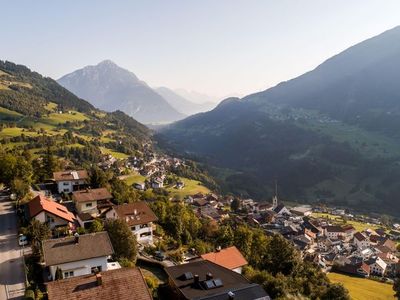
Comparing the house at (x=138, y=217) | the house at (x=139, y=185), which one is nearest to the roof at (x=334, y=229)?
the house at (x=139, y=185)

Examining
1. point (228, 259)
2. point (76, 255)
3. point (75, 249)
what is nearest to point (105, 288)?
point (76, 255)

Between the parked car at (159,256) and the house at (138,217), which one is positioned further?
the house at (138,217)

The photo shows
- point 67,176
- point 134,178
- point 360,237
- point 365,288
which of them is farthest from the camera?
point 134,178

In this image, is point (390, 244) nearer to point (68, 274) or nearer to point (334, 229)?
point (334, 229)

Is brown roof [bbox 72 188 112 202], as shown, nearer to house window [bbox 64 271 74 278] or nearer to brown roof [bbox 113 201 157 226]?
brown roof [bbox 113 201 157 226]

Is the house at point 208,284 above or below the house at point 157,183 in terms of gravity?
above

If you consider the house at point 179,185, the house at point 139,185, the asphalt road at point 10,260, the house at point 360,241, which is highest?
the asphalt road at point 10,260

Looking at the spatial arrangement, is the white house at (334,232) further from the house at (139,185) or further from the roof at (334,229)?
the house at (139,185)
